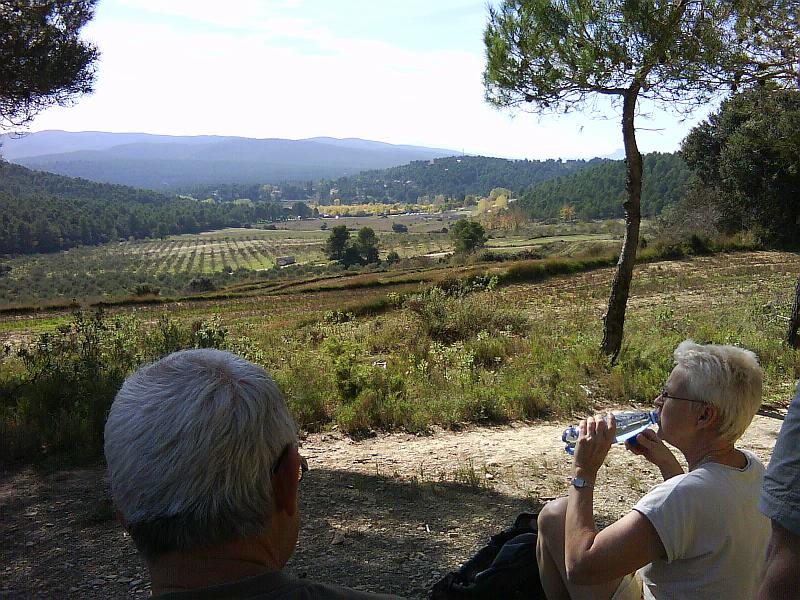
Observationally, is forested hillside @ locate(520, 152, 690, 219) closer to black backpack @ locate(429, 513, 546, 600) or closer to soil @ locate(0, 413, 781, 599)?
soil @ locate(0, 413, 781, 599)

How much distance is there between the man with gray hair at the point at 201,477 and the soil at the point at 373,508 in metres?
2.03

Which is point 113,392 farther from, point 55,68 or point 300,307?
point 300,307

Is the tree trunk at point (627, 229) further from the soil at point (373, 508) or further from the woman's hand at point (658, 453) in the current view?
the woman's hand at point (658, 453)

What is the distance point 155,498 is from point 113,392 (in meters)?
5.10

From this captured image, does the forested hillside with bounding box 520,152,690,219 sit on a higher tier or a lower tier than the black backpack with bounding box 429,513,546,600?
higher

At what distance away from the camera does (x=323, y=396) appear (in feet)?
21.9

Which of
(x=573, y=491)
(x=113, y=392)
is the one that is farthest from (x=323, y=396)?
(x=573, y=491)

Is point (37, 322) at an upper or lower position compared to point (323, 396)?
lower

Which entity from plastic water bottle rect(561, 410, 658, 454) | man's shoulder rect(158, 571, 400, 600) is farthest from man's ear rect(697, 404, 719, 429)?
man's shoulder rect(158, 571, 400, 600)

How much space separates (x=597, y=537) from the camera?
1.98 meters

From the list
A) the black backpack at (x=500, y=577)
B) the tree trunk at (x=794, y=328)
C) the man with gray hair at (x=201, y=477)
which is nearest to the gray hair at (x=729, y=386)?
the black backpack at (x=500, y=577)

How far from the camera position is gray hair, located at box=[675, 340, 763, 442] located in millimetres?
2154

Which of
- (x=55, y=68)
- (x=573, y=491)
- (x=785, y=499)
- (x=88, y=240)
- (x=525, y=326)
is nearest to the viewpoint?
(x=785, y=499)

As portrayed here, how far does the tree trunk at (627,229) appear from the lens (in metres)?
7.74
